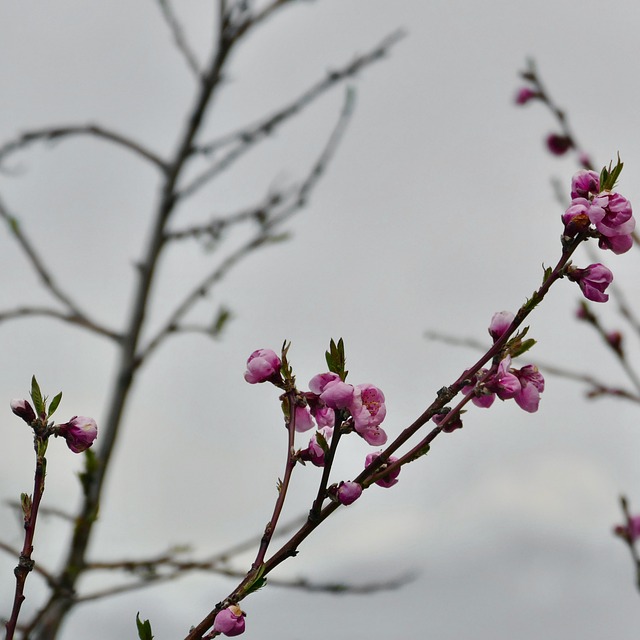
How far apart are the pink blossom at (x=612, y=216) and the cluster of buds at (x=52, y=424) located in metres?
0.77

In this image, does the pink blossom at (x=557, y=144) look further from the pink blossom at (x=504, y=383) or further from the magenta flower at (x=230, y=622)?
the magenta flower at (x=230, y=622)

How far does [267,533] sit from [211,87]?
3.75 m

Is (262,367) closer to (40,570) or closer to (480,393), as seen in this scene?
(480,393)

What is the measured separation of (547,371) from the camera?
277 cm

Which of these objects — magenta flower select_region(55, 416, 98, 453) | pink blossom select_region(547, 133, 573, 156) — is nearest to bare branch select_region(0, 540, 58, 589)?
magenta flower select_region(55, 416, 98, 453)

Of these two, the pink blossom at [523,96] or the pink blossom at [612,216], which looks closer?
the pink blossom at [612,216]

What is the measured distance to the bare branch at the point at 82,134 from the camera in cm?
404

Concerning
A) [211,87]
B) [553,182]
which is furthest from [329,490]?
[211,87]

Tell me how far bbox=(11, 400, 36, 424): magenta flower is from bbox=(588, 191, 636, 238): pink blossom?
84cm

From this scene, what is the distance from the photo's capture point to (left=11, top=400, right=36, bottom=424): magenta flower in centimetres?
104

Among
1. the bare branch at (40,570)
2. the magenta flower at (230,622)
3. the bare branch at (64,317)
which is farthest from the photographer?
the bare branch at (64,317)

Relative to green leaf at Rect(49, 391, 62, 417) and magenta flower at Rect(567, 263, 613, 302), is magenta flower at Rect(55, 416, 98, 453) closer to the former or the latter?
green leaf at Rect(49, 391, 62, 417)

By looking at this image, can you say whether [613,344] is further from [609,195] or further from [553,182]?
[609,195]

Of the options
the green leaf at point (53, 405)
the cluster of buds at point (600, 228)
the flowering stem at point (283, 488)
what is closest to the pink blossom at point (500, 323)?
the cluster of buds at point (600, 228)
